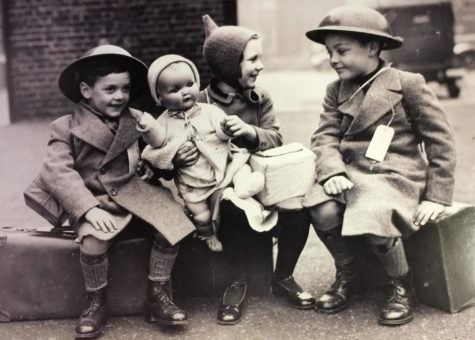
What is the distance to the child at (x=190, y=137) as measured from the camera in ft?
8.95

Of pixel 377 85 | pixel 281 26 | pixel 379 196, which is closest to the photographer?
pixel 379 196

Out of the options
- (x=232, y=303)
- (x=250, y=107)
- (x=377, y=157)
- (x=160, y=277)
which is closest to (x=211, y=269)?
(x=232, y=303)

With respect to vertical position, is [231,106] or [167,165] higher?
[231,106]

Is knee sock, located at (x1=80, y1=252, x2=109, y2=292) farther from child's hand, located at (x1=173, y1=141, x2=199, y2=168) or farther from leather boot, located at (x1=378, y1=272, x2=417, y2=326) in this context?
leather boot, located at (x1=378, y1=272, x2=417, y2=326)

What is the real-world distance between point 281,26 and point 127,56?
829 centimetres

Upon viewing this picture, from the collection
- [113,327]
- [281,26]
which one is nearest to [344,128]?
[113,327]

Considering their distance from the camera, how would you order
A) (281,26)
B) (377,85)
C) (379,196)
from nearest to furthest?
(379,196) < (377,85) < (281,26)

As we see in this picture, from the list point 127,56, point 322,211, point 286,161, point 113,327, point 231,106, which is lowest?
point 113,327

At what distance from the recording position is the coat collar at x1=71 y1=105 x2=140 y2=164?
2.79 metres

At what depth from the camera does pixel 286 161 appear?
2.79 metres

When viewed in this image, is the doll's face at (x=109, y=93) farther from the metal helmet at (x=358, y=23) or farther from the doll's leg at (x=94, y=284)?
the metal helmet at (x=358, y=23)

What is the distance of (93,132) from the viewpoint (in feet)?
9.20

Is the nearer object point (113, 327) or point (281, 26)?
point (113, 327)

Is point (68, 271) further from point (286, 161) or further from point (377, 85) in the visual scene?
point (377, 85)
